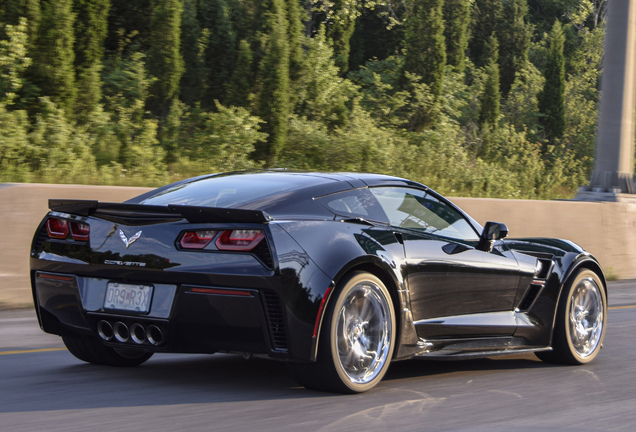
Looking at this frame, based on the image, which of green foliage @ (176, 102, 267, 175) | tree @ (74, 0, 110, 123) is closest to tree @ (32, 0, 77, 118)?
tree @ (74, 0, 110, 123)

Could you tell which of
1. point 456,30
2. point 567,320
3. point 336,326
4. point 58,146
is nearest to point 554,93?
point 456,30

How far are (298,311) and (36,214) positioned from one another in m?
5.12

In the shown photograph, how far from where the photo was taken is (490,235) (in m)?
6.52

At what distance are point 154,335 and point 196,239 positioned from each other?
1.93 feet

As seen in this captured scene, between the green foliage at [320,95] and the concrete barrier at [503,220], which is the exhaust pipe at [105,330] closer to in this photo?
the concrete barrier at [503,220]

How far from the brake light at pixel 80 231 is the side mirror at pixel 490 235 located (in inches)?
106

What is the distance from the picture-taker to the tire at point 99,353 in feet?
20.2

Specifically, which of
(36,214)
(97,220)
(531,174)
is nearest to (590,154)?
(531,174)

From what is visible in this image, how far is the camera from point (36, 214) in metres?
9.34

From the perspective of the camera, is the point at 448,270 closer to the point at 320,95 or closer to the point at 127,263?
the point at 127,263

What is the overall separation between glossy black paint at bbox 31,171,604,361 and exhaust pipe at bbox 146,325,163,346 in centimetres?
3

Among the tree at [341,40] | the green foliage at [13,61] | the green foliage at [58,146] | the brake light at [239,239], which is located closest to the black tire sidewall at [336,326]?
the brake light at [239,239]

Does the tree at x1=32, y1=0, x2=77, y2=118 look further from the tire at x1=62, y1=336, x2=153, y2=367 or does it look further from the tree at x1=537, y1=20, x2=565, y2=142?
the tree at x1=537, y1=20, x2=565, y2=142

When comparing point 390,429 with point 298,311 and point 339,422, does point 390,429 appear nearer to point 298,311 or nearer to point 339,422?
point 339,422
